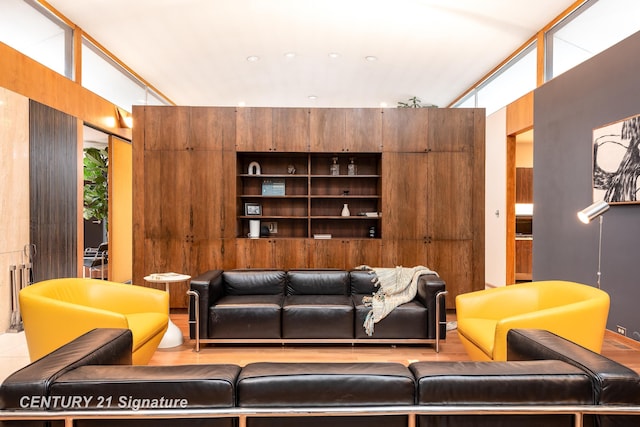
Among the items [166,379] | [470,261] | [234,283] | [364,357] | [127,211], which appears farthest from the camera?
[127,211]

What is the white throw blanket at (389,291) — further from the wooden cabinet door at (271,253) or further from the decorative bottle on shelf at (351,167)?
the decorative bottle on shelf at (351,167)

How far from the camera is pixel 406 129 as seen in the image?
18.8 feet

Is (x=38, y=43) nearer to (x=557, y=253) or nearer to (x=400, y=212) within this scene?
(x=400, y=212)

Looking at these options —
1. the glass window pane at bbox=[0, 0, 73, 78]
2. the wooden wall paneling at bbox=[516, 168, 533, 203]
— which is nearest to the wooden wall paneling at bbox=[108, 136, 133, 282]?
the glass window pane at bbox=[0, 0, 73, 78]

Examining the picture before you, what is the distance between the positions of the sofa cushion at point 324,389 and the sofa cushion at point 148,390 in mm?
85

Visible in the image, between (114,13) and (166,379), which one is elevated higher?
(114,13)

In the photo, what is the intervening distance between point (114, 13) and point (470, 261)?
5.53 metres

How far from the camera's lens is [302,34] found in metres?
5.76

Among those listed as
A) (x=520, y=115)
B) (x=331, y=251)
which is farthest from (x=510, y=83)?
(x=331, y=251)

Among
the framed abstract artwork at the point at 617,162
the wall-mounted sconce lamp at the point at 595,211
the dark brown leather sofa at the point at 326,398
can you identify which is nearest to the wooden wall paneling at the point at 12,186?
the dark brown leather sofa at the point at 326,398

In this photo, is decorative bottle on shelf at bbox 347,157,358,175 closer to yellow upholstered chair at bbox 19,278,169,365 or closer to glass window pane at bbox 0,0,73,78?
yellow upholstered chair at bbox 19,278,169,365

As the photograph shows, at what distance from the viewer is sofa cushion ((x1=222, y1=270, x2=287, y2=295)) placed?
4.68m

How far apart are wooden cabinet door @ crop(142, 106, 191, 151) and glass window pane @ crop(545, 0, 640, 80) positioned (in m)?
4.90

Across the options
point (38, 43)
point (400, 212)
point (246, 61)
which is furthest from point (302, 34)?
point (38, 43)
